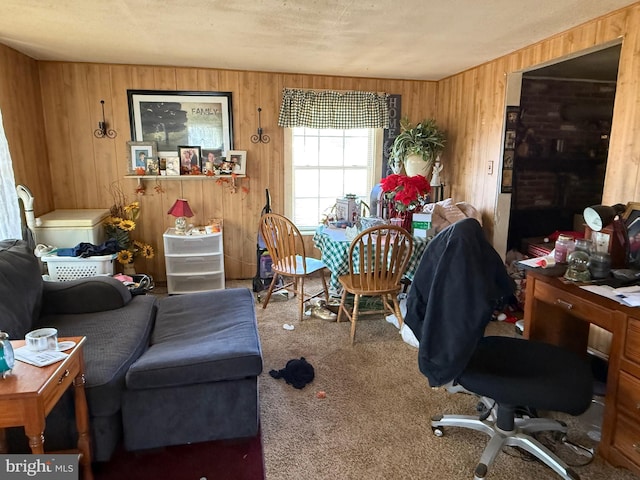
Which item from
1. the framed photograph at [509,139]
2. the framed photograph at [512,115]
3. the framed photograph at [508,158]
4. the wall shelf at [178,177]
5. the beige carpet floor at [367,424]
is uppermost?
the framed photograph at [512,115]

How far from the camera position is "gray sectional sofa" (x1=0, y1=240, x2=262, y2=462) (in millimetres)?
1841

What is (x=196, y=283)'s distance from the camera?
13.8ft

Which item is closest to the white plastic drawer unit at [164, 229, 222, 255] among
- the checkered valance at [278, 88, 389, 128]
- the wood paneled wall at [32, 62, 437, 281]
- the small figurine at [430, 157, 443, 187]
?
the wood paneled wall at [32, 62, 437, 281]

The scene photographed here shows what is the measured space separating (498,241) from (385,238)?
1.38 m

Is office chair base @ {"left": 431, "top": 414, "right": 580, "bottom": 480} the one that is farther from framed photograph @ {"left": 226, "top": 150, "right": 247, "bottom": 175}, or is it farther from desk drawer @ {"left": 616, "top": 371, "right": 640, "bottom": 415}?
framed photograph @ {"left": 226, "top": 150, "right": 247, "bottom": 175}

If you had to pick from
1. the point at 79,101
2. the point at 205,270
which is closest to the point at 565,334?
the point at 205,270

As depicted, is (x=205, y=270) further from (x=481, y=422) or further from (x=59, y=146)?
(x=481, y=422)

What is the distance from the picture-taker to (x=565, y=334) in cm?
246

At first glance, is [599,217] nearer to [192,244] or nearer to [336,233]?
[336,233]

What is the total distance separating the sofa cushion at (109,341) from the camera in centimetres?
181

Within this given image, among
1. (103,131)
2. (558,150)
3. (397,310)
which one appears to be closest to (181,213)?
(103,131)

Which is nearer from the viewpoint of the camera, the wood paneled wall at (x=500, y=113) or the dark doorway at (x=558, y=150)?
the wood paneled wall at (x=500, y=113)

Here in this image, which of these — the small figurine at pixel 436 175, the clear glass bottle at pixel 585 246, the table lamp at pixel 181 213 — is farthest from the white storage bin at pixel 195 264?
the clear glass bottle at pixel 585 246

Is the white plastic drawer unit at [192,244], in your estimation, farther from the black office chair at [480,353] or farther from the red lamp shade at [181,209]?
the black office chair at [480,353]
